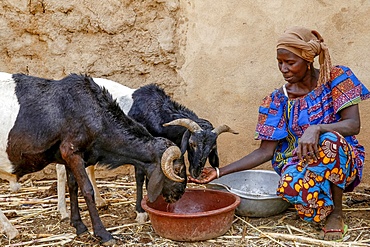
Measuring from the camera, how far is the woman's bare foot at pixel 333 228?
165 inches

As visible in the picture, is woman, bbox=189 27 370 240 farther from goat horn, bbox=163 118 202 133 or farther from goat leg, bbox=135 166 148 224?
goat leg, bbox=135 166 148 224

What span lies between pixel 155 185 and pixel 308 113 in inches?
57.8

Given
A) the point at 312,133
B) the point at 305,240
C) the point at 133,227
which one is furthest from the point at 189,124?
the point at 305,240

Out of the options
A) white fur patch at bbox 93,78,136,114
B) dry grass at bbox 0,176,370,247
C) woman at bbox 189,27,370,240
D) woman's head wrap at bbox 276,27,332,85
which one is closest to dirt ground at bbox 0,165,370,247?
dry grass at bbox 0,176,370,247

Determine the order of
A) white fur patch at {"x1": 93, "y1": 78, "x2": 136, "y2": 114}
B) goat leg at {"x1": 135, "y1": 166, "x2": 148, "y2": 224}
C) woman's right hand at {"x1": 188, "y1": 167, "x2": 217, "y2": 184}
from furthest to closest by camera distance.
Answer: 1. white fur patch at {"x1": 93, "y1": 78, "x2": 136, "y2": 114}
2. goat leg at {"x1": 135, "y1": 166, "x2": 148, "y2": 224}
3. woman's right hand at {"x1": 188, "y1": 167, "x2": 217, "y2": 184}

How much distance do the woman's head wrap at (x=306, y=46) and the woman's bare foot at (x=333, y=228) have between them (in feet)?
3.76

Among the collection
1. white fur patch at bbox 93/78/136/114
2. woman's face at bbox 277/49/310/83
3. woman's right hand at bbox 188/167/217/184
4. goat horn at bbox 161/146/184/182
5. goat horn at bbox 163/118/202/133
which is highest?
woman's face at bbox 277/49/310/83

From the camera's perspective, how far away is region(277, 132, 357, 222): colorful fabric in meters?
4.00

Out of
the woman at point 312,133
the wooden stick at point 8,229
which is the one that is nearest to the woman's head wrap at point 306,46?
the woman at point 312,133

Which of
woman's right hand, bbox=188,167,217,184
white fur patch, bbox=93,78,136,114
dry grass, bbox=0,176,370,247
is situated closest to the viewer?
dry grass, bbox=0,176,370,247

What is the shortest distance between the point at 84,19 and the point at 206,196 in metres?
2.88

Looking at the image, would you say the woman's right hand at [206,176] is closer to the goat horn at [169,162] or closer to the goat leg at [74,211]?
the goat horn at [169,162]

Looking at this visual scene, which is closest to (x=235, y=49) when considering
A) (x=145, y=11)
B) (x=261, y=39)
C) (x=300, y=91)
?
(x=261, y=39)

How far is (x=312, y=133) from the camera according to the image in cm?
396
